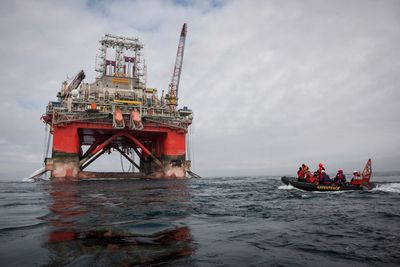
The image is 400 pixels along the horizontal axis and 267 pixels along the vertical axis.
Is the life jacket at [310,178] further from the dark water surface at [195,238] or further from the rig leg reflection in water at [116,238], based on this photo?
the rig leg reflection in water at [116,238]

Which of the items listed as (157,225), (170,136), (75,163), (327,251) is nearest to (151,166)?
(170,136)

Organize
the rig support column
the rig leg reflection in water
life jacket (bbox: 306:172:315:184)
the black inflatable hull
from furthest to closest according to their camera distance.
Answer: the rig support column < life jacket (bbox: 306:172:315:184) < the black inflatable hull < the rig leg reflection in water

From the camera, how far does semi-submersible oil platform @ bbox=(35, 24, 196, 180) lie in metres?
32.8

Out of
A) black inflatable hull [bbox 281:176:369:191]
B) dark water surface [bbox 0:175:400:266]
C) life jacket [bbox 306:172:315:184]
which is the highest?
life jacket [bbox 306:172:315:184]

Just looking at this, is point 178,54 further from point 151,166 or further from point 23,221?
point 23,221

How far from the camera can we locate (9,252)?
4.87 m

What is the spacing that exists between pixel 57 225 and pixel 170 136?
98.5 feet

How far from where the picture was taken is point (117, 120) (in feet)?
109

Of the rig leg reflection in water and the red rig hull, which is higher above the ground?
the red rig hull

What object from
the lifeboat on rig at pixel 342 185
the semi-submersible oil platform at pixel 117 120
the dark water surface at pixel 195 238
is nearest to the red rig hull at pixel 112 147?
the semi-submersible oil platform at pixel 117 120

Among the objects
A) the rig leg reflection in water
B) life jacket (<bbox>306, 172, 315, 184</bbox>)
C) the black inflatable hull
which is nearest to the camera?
the rig leg reflection in water

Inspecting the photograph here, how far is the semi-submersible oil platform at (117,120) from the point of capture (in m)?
32.8

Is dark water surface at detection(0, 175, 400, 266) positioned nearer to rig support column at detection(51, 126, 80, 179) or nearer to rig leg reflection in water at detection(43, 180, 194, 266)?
rig leg reflection in water at detection(43, 180, 194, 266)

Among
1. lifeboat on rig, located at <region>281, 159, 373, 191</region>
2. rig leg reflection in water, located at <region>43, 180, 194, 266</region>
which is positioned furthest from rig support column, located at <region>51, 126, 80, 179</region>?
rig leg reflection in water, located at <region>43, 180, 194, 266</region>
